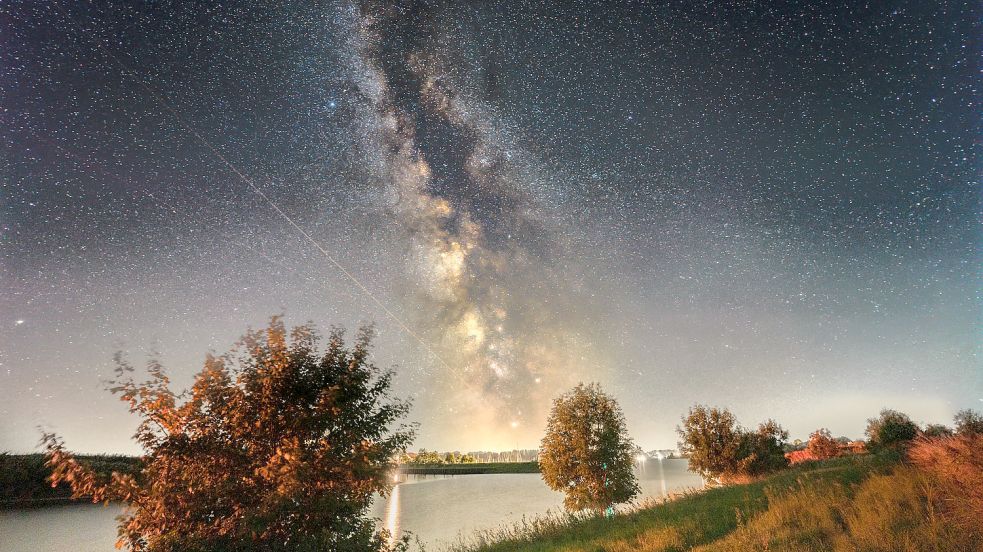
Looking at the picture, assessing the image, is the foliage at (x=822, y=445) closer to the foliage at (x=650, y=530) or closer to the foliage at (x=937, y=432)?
the foliage at (x=937, y=432)

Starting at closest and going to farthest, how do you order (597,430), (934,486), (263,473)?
(263,473) → (934,486) → (597,430)

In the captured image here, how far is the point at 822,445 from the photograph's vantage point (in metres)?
68.9

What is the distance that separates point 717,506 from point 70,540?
7170 cm

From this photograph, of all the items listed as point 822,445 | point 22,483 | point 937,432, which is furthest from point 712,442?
point 22,483

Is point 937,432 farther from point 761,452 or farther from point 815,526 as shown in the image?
point 815,526

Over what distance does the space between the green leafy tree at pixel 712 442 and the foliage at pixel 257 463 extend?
47.2m

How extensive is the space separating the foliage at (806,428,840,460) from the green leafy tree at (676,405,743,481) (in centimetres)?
3219

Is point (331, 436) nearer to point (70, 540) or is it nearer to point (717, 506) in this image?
point (717, 506)

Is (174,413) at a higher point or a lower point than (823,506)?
higher

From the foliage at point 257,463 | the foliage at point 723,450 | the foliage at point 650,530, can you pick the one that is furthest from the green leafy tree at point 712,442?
the foliage at point 257,463

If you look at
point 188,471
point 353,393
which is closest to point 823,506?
point 353,393

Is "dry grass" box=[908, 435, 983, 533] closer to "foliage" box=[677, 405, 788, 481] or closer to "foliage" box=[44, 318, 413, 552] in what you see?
"foliage" box=[44, 318, 413, 552]

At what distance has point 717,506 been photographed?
61.6ft

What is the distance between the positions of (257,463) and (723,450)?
165 ft
